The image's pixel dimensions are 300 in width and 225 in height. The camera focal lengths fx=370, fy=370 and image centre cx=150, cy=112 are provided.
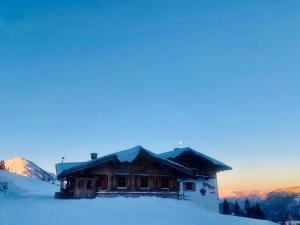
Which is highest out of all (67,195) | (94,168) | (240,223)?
(94,168)

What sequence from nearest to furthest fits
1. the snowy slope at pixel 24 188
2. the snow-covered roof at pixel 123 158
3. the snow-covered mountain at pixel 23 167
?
1. the snow-covered roof at pixel 123 158
2. the snowy slope at pixel 24 188
3. the snow-covered mountain at pixel 23 167

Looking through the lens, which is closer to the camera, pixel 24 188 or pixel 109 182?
pixel 109 182

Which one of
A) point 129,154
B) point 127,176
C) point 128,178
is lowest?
point 128,178

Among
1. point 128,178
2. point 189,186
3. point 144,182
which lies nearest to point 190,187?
point 189,186

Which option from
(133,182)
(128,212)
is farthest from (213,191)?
(128,212)

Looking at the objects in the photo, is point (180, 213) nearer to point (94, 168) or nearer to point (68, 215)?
point (68, 215)

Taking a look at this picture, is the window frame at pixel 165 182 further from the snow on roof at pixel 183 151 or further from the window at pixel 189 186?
the snow on roof at pixel 183 151

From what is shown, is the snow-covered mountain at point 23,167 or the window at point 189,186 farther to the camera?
the snow-covered mountain at point 23,167

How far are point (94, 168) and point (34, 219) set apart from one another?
13.6 metres

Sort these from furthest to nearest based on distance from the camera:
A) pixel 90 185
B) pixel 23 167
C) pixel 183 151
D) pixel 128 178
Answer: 1. pixel 23 167
2. pixel 183 151
3. pixel 128 178
4. pixel 90 185

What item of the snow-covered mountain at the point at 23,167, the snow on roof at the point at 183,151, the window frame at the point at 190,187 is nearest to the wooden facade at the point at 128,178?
the window frame at the point at 190,187

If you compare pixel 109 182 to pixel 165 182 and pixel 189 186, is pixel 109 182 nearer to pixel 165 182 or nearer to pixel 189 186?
pixel 165 182

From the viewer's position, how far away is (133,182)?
30.8m

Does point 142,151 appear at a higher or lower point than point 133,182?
higher
